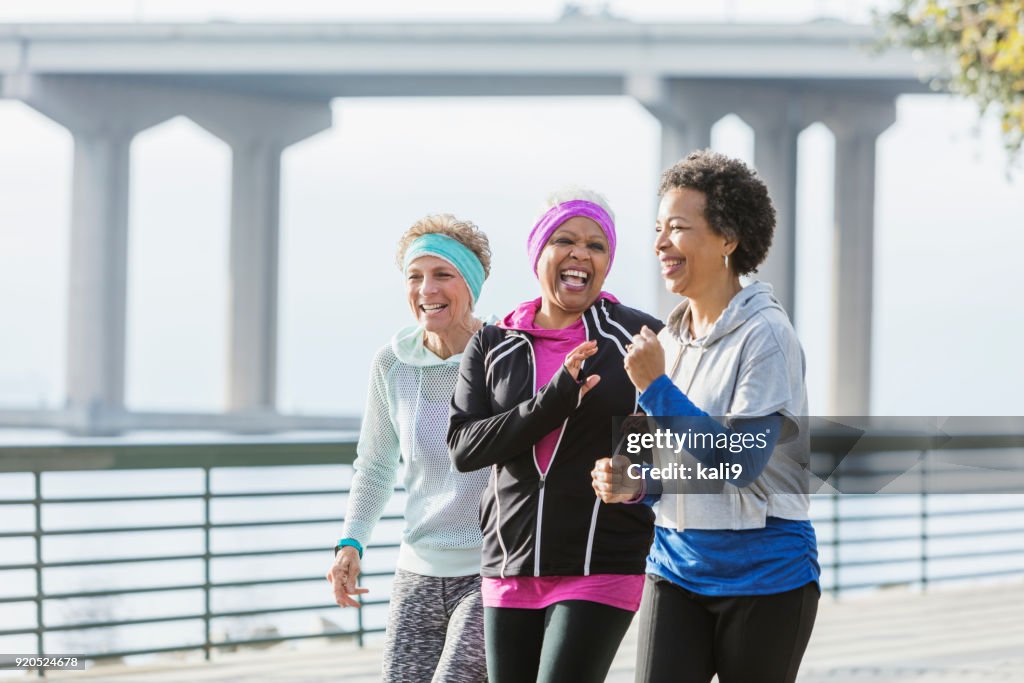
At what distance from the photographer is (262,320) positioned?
5284cm

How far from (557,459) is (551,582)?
309mm

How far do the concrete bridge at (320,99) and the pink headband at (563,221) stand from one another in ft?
124

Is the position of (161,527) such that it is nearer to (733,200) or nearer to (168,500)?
(168,500)

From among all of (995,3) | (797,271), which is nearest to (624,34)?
(797,271)

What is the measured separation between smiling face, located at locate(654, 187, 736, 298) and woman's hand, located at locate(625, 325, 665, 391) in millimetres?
318

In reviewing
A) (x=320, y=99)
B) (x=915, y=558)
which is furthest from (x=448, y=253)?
(x=320, y=99)

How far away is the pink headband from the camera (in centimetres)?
382

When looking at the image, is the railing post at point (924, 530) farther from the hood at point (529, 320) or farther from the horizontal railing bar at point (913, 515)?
the hood at point (529, 320)

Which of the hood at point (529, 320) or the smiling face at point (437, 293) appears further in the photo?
the smiling face at point (437, 293)

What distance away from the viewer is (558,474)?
373 cm

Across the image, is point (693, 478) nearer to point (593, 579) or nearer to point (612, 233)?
point (593, 579)

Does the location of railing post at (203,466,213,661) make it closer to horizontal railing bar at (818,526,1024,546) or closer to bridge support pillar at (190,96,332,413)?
horizontal railing bar at (818,526,1024,546)

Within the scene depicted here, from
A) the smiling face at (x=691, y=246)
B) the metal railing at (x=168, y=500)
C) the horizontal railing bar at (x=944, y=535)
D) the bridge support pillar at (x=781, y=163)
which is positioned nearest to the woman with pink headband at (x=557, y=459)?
the smiling face at (x=691, y=246)

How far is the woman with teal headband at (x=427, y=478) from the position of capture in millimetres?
4199
